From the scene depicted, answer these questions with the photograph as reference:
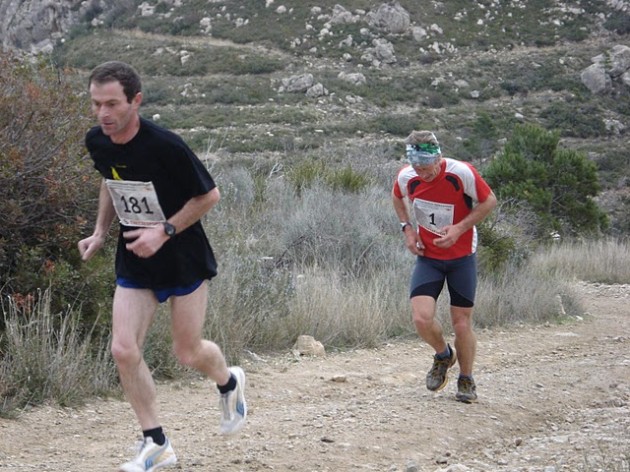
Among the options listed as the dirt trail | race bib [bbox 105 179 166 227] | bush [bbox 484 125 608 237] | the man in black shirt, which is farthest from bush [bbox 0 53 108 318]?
bush [bbox 484 125 608 237]

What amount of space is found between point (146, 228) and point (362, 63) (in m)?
46.7

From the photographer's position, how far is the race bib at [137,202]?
5180mm

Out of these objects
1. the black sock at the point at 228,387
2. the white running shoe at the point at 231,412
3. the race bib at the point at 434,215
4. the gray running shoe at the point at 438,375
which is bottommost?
the gray running shoe at the point at 438,375

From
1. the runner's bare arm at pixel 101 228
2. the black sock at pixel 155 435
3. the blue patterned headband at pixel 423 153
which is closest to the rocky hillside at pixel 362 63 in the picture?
the blue patterned headband at pixel 423 153

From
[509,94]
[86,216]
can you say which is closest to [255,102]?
[509,94]

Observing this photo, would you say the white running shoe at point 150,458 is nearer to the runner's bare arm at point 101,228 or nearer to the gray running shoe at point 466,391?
the runner's bare arm at point 101,228

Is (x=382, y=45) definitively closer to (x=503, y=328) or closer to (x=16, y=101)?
(x=503, y=328)

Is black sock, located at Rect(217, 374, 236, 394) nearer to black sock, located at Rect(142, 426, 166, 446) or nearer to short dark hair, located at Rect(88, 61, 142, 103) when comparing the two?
black sock, located at Rect(142, 426, 166, 446)

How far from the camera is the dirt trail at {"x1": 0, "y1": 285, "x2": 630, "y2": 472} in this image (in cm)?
605

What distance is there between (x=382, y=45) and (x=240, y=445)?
47.1 meters

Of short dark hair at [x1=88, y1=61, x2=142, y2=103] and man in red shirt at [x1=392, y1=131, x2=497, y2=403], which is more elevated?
short dark hair at [x1=88, y1=61, x2=142, y2=103]

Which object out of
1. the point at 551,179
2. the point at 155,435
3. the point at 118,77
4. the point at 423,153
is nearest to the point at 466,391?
the point at 423,153

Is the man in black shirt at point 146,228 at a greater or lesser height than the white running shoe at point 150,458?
greater

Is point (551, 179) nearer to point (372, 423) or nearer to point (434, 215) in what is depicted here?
point (434, 215)
